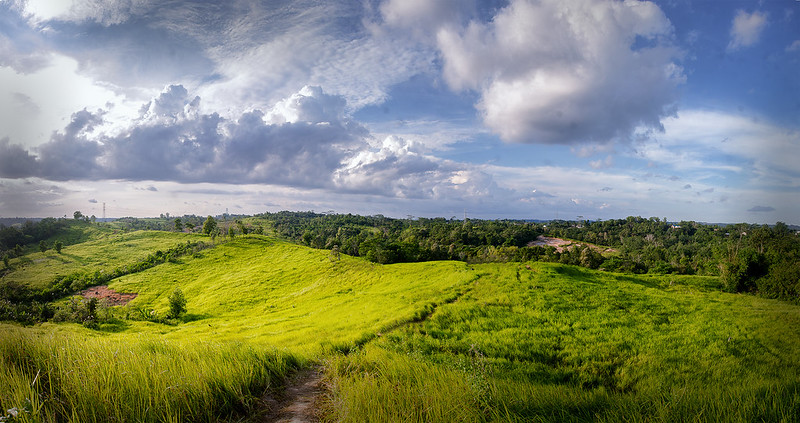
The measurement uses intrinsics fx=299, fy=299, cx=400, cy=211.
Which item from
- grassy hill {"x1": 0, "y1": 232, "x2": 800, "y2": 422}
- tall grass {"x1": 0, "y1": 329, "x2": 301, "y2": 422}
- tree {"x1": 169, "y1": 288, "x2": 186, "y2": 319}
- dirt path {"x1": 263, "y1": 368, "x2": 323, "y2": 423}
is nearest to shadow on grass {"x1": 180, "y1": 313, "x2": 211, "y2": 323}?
tree {"x1": 169, "y1": 288, "x2": 186, "y2": 319}

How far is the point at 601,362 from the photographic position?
9305 millimetres

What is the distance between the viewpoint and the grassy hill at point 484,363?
3354mm

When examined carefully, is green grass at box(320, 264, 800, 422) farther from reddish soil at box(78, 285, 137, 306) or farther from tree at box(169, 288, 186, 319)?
reddish soil at box(78, 285, 137, 306)

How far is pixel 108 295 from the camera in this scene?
5734cm

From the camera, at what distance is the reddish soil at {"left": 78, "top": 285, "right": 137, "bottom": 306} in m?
55.5

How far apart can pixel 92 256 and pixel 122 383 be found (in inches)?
4134

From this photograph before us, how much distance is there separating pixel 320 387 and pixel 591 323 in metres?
13.1

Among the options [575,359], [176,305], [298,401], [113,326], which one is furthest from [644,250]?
[113,326]

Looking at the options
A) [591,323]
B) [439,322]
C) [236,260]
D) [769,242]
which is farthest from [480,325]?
[236,260]

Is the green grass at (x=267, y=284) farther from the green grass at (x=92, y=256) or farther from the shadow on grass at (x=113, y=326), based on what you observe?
the green grass at (x=92, y=256)

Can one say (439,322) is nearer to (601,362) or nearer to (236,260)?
(601,362)

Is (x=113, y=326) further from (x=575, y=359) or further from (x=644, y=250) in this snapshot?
(x=644, y=250)

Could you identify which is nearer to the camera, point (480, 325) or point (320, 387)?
point (320, 387)

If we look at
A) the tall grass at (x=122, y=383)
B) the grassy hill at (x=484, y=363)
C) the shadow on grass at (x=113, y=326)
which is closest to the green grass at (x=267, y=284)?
the shadow on grass at (x=113, y=326)
